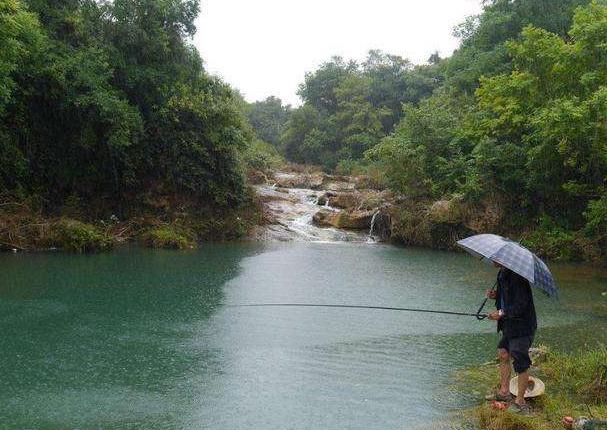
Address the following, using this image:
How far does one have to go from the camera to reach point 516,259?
5.22 meters

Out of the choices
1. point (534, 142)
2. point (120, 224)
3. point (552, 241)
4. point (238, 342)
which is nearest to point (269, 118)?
point (120, 224)

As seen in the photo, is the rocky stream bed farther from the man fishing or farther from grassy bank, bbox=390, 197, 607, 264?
the man fishing

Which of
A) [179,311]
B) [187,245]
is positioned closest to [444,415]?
[179,311]

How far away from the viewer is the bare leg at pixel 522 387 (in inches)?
206

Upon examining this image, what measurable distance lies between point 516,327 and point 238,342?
3756mm

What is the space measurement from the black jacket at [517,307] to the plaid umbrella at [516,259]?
160 millimetres

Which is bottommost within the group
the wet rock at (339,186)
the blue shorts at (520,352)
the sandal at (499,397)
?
the sandal at (499,397)

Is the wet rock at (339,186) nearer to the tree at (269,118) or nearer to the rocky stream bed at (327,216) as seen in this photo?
the rocky stream bed at (327,216)

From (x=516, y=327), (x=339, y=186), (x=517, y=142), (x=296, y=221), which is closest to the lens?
(x=516, y=327)

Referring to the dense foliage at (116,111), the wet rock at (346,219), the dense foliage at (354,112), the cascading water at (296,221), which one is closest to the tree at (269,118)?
the dense foliage at (354,112)

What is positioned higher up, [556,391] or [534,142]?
[534,142]

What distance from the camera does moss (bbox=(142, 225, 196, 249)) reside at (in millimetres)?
17438

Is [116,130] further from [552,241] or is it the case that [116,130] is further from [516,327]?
[516,327]

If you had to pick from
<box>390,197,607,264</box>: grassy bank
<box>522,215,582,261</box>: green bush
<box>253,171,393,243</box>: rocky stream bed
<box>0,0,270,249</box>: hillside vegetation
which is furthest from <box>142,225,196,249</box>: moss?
<box>522,215,582,261</box>: green bush
